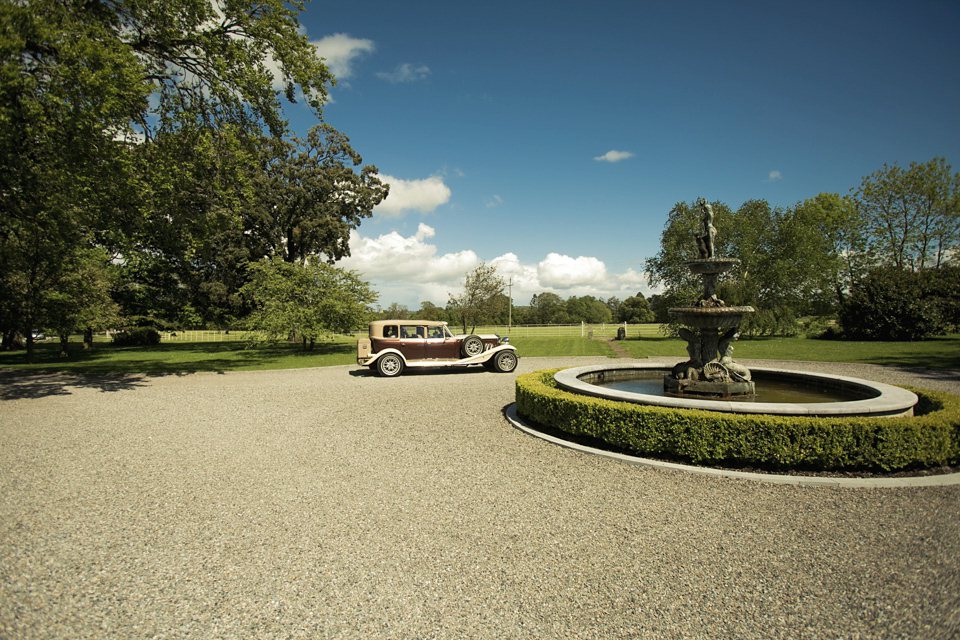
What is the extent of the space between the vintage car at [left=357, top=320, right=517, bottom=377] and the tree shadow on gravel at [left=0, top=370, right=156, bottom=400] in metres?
7.06

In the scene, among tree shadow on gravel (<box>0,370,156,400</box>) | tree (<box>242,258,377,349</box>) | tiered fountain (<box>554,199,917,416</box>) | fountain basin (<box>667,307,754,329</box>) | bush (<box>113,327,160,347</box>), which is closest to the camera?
tiered fountain (<box>554,199,917,416</box>)

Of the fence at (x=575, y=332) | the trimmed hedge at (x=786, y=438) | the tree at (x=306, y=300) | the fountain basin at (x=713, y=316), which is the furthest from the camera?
the fence at (x=575, y=332)

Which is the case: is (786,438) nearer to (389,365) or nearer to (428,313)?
(389,365)

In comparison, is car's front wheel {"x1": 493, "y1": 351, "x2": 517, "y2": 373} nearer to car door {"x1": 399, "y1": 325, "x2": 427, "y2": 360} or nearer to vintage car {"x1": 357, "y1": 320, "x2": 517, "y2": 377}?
vintage car {"x1": 357, "y1": 320, "x2": 517, "y2": 377}

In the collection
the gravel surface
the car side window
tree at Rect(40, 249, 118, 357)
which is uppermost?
tree at Rect(40, 249, 118, 357)

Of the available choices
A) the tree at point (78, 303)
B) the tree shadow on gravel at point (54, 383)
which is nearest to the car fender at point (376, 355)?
the tree shadow on gravel at point (54, 383)

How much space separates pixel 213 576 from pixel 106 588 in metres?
0.75

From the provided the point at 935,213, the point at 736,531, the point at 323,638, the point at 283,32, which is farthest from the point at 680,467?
the point at 935,213

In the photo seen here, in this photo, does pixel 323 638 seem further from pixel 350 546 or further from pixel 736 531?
pixel 736 531

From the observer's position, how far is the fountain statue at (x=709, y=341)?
8.59 m

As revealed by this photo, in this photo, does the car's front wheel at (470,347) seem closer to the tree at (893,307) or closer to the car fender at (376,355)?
the car fender at (376,355)

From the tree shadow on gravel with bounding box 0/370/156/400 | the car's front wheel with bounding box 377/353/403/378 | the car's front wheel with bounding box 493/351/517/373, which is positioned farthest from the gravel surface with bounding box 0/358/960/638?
the car's front wheel with bounding box 493/351/517/373

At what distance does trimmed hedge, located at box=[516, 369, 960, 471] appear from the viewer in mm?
5688

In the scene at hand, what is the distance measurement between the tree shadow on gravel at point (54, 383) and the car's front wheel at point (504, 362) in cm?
1122
